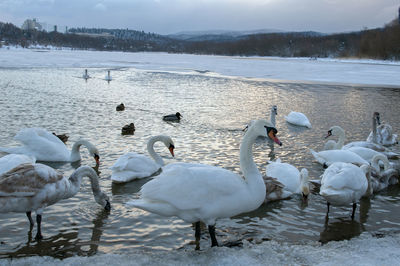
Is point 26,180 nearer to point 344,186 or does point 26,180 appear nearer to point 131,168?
point 131,168

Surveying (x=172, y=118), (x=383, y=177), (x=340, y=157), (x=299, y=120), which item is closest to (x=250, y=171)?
(x=383, y=177)

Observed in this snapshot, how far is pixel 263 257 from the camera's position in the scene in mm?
3977

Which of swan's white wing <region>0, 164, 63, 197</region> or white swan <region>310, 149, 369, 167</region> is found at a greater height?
swan's white wing <region>0, 164, 63, 197</region>

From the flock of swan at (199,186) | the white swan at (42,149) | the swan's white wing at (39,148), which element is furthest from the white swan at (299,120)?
the swan's white wing at (39,148)

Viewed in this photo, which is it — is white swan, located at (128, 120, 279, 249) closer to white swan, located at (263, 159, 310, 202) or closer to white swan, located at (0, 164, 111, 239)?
white swan, located at (0, 164, 111, 239)

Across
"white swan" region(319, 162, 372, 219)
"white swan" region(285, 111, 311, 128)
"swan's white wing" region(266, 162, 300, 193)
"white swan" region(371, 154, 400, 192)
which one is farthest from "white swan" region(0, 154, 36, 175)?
"white swan" region(285, 111, 311, 128)

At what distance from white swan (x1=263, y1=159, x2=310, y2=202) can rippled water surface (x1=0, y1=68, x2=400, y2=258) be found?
14cm

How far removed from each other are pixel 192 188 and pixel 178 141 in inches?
213

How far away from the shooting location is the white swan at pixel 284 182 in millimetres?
5548

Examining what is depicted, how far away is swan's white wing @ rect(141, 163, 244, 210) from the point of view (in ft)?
12.6

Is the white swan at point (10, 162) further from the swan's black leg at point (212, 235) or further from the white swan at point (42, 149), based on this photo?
the swan's black leg at point (212, 235)

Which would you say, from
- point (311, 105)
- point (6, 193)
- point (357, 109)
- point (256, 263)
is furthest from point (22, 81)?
point (256, 263)

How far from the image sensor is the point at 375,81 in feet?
81.2

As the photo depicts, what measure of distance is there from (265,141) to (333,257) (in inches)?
225
